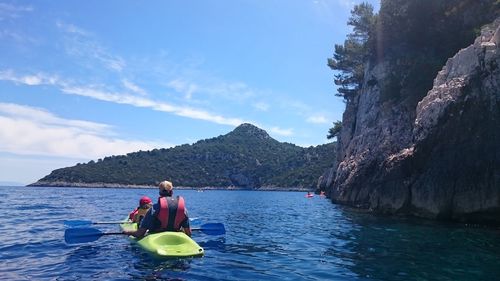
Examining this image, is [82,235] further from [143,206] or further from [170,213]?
[170,213]

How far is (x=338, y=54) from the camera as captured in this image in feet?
227

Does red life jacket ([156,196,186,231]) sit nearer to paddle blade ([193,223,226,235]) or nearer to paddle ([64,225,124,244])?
paddle ([64,225,124,244])

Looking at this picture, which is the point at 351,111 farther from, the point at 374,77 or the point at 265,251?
the point at 265,251

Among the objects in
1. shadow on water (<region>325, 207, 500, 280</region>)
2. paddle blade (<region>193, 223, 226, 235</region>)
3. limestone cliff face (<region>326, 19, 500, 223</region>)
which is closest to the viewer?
shadow on water (<region>325, 207, 500, 280</region>)

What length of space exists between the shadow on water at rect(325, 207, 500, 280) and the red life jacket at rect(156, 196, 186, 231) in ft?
15.9

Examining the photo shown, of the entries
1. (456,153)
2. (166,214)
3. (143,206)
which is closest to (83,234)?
(143,206)

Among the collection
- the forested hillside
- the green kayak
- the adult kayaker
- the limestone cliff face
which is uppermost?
the forested hillside

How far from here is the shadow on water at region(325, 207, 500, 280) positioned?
11.6 metres

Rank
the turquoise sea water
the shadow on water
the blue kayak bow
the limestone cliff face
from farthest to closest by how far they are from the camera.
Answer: the limestone cliff face
the blue kayak bow
the shadow on water
the turquoise sea water

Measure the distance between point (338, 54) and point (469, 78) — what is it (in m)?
44.5

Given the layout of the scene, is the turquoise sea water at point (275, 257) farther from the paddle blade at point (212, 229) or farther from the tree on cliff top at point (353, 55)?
the tree on cliff top at point (353, 55)

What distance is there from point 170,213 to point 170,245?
1.21 meters

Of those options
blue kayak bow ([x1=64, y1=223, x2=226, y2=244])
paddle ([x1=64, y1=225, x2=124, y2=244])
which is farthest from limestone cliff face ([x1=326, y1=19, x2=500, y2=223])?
paddle ([x1=64, y1=225, x2=124, y2=244])

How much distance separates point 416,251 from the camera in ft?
50.1
